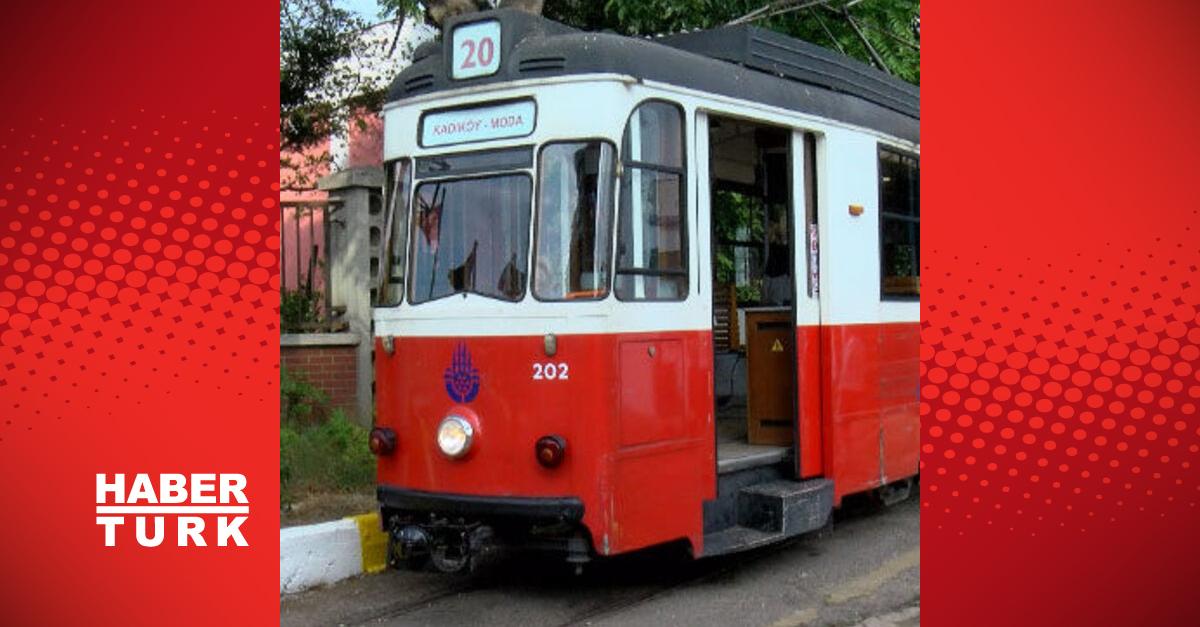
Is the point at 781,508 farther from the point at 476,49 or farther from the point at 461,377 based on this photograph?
the point at 476,49

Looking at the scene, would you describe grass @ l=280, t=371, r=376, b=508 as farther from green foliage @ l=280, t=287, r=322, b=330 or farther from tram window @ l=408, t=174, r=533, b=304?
tram window @ l=408, t=174, r=533, b=304

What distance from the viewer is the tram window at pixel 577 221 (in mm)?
6117

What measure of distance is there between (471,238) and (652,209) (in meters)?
0.98

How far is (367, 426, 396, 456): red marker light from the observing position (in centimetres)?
657

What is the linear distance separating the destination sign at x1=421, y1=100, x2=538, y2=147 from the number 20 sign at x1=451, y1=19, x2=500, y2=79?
0.21 metres

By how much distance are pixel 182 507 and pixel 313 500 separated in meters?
2.71

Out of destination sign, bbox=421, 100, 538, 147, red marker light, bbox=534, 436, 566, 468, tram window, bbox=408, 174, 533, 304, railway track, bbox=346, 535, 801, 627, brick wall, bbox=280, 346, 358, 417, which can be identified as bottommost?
railway track, bbox=346, 535, 801, 627

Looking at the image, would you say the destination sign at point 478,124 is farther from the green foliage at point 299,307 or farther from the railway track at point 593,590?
the green foliage at point 299,307

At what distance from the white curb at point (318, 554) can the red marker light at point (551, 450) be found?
168 centimetres

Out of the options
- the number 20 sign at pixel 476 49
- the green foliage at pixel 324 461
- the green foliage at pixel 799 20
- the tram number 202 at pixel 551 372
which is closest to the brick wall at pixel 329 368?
the green foliage at pixel 324 461

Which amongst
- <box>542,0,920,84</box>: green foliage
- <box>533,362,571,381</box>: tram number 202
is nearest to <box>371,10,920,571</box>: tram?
<box>533,362,571,381</box>: tram number 202

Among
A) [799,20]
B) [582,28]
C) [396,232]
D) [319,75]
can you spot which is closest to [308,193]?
[319,75]

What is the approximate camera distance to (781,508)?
22.6 feet

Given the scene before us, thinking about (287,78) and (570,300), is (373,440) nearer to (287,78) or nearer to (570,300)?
(570,300)
